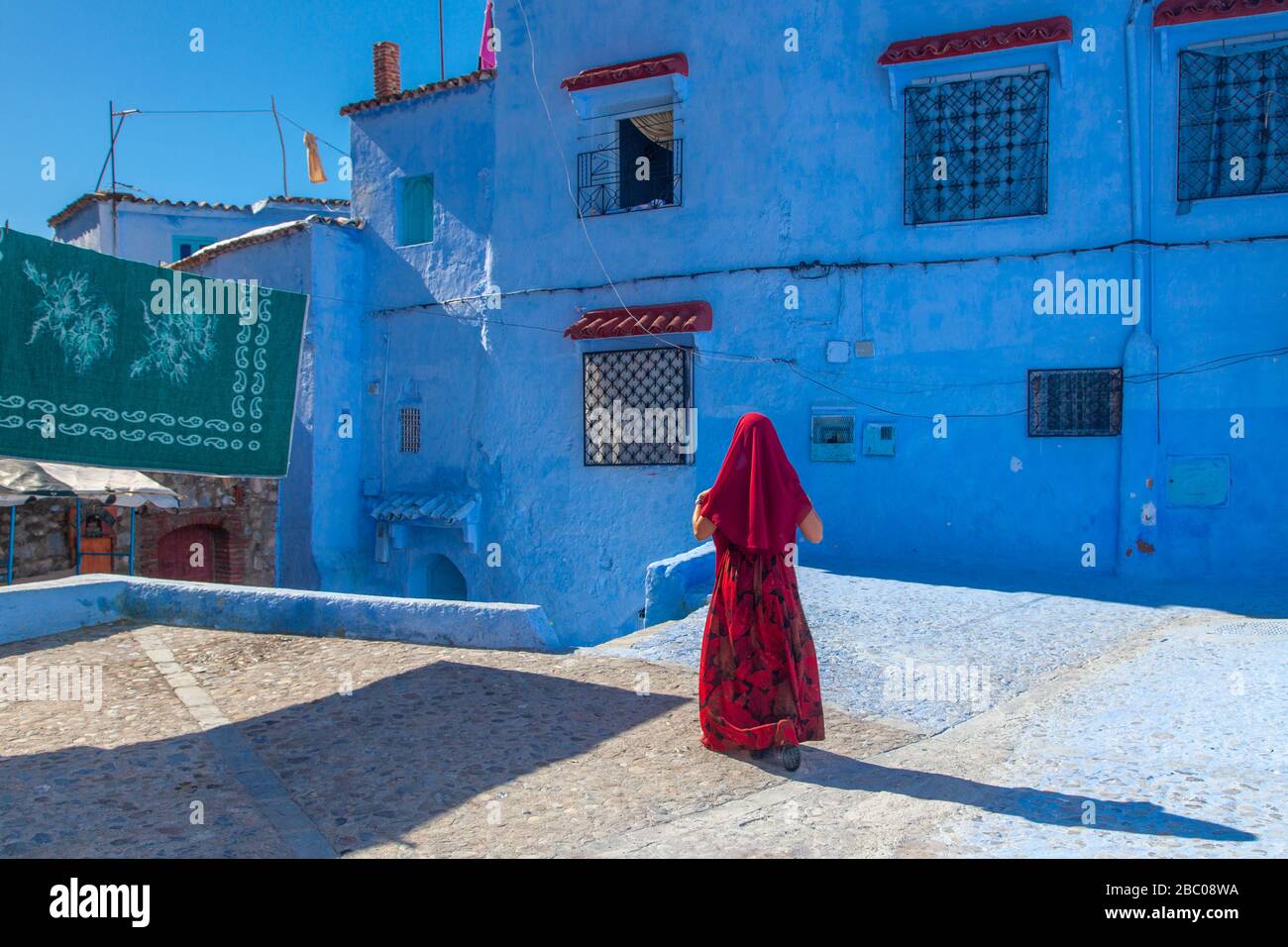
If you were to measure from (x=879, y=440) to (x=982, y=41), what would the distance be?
4.32 m

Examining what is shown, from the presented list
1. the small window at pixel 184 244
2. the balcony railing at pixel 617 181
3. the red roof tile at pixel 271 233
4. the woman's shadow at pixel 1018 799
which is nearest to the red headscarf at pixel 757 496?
the woman's shadow at pixel 1018 799

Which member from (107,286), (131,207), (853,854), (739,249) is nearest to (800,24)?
(739,249)

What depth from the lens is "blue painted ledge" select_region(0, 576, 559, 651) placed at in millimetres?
7309

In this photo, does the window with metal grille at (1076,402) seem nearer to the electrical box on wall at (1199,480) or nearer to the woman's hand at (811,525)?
the electrical box on wall at (1199,480)

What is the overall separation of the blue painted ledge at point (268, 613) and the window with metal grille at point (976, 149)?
6.58m

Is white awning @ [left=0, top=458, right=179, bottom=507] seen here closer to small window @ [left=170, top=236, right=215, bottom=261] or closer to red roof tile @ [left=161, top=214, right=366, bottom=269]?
red roof tile @ [left=161, top=214, right=366, bottom=269]

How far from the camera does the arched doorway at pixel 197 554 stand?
15.6m

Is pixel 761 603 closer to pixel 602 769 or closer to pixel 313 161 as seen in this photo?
pixel 602 769

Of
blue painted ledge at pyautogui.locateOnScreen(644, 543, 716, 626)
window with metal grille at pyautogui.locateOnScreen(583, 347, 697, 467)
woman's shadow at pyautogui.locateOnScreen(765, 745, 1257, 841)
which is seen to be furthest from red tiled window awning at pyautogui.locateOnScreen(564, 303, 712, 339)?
woman's shadow at pyautogui.locateOnScreen(765, 745, 1257, 841)

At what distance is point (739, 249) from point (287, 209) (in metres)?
14.4

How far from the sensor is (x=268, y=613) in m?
8.06

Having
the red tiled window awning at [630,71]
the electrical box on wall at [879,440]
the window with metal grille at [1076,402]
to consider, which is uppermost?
the red tiled window awning at [630,71]

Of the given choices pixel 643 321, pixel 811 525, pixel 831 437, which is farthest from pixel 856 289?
pixel 811 525
